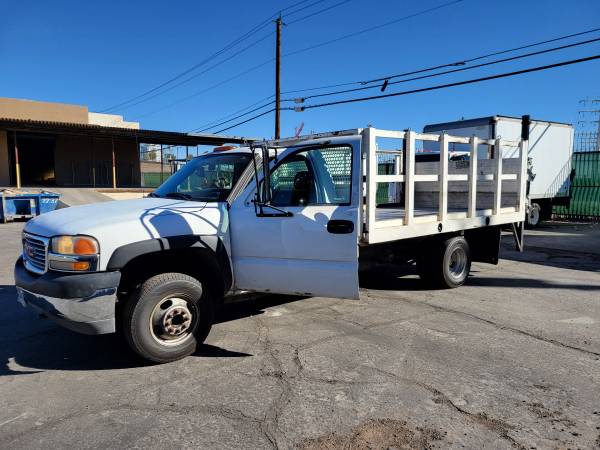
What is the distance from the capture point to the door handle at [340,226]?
167 inches

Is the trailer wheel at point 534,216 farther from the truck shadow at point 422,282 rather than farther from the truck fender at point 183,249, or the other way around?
the truck fender at point 183,249

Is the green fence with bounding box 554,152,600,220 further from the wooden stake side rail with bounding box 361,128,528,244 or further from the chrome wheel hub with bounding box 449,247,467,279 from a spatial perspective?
the chrome wheel hub with bounding box 449,247,467,279

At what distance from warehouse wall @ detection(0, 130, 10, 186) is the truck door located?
2382cm

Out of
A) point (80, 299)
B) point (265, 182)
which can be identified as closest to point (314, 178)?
point (265, 182)

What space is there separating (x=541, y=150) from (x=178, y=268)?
15.0 meters

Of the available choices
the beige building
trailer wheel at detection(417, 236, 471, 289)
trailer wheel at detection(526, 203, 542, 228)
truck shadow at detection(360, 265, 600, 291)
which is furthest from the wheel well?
the beige building

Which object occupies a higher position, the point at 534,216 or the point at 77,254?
the point at 77,254

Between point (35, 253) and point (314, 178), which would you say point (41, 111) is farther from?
point (314, 178)

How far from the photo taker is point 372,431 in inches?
118

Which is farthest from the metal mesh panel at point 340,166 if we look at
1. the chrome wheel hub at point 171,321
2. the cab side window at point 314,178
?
the chrome wheel hub at point 171,321

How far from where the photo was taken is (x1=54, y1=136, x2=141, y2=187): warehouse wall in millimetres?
25484

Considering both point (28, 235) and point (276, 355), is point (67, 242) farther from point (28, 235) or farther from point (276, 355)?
point (276, 355)

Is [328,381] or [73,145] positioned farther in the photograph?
[73,145]

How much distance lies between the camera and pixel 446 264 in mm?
6613
